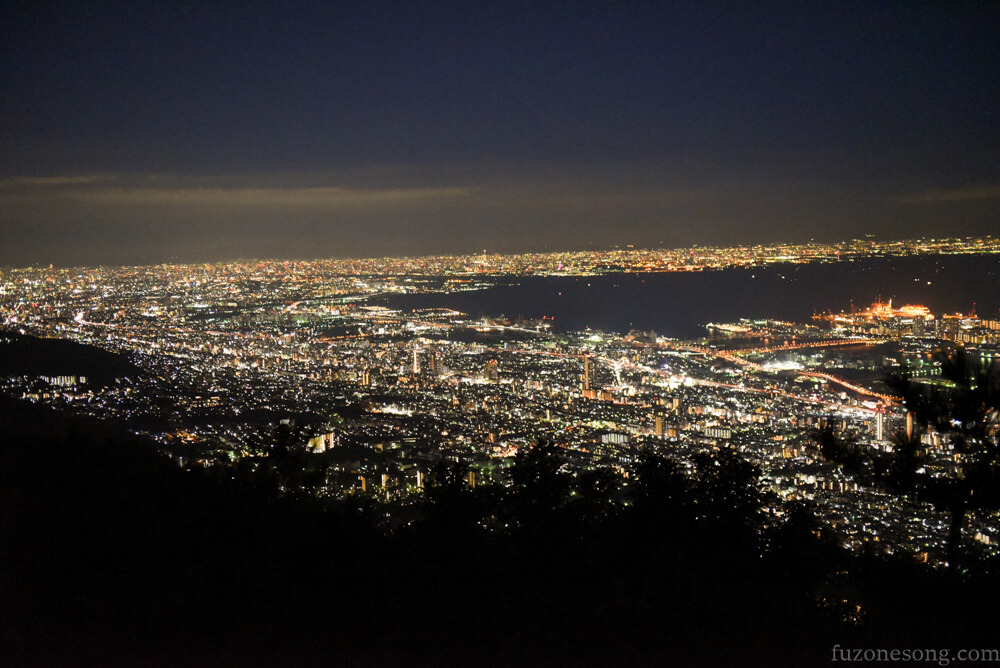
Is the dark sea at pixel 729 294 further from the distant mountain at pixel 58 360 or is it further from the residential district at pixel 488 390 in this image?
the distant mountain at pixel 58 360

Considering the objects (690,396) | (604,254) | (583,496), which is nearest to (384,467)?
(583,496)

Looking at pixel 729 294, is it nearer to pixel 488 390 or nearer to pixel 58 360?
pixel 488 390

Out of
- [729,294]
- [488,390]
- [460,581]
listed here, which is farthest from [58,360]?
[729,294]

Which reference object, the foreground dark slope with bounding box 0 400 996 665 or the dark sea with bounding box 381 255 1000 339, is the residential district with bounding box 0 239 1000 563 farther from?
the dark sea with bounding box 381 255 1000 339

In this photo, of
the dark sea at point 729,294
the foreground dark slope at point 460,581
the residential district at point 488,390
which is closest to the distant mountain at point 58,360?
the residential district at point 488,390

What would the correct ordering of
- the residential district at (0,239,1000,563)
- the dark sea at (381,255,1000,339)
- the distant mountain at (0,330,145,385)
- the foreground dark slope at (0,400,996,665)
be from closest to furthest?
the foreground dark slope at (0,400,996,665) → the residential district at (0,239,1000,563) → the distant mountain at (0,330,145,385) → the dark sea at (381,255,1000,339)

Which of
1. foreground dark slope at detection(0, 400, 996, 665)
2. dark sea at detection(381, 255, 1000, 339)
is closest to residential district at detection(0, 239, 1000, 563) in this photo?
foreground dark slope at detection(0, 400, 996, 665)

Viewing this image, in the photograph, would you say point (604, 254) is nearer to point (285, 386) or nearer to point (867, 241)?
point (867, 241)
